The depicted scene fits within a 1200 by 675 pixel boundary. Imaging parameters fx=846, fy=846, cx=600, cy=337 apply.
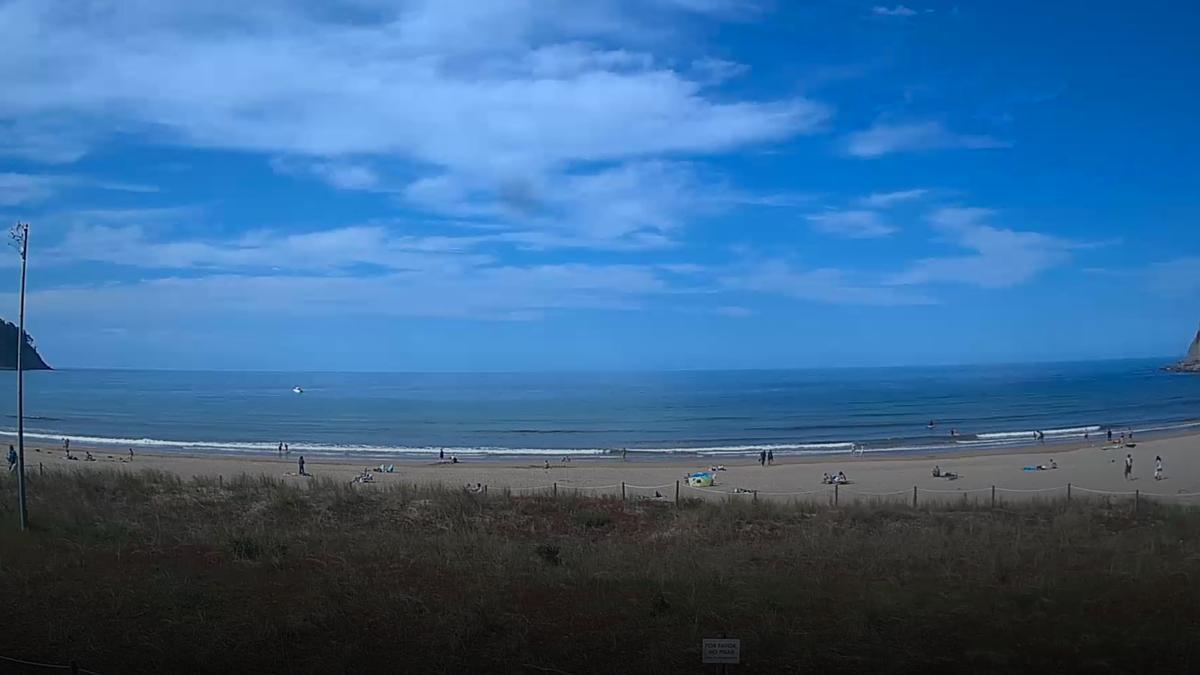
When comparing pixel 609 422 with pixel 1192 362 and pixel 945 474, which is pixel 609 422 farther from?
pixel 1192 362

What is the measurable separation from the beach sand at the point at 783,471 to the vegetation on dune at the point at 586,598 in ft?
47.8

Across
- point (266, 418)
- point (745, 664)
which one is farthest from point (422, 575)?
point (266, 418)

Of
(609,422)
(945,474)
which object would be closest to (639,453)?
(945,474)

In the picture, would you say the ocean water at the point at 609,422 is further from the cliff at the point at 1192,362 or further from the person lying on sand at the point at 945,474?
the cliff at the point at 1192,362

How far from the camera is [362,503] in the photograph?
1814 centimetres

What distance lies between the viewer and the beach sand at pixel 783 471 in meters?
29.3

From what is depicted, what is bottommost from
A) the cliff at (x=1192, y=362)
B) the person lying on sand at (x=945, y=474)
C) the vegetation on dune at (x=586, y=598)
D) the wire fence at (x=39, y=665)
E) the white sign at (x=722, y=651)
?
the person lying on sand at (x=945, y=474)

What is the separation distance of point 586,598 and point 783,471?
96.9 ft

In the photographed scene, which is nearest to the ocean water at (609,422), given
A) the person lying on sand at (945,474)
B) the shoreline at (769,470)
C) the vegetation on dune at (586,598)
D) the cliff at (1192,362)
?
the shoreline at (769,470)

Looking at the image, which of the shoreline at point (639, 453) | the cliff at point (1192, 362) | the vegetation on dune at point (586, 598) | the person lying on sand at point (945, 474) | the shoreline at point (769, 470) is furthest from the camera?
the cliff at point (1192, 362)

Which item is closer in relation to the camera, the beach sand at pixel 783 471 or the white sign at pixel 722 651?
the white sign at pixel 722 651

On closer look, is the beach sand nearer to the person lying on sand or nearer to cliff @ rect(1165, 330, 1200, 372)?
the person lying on sand

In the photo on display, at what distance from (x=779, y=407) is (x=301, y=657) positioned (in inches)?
2969

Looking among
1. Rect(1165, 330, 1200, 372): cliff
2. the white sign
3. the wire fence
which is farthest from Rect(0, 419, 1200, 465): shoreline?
Rect(1165, 330, 1200, 372): cliff
